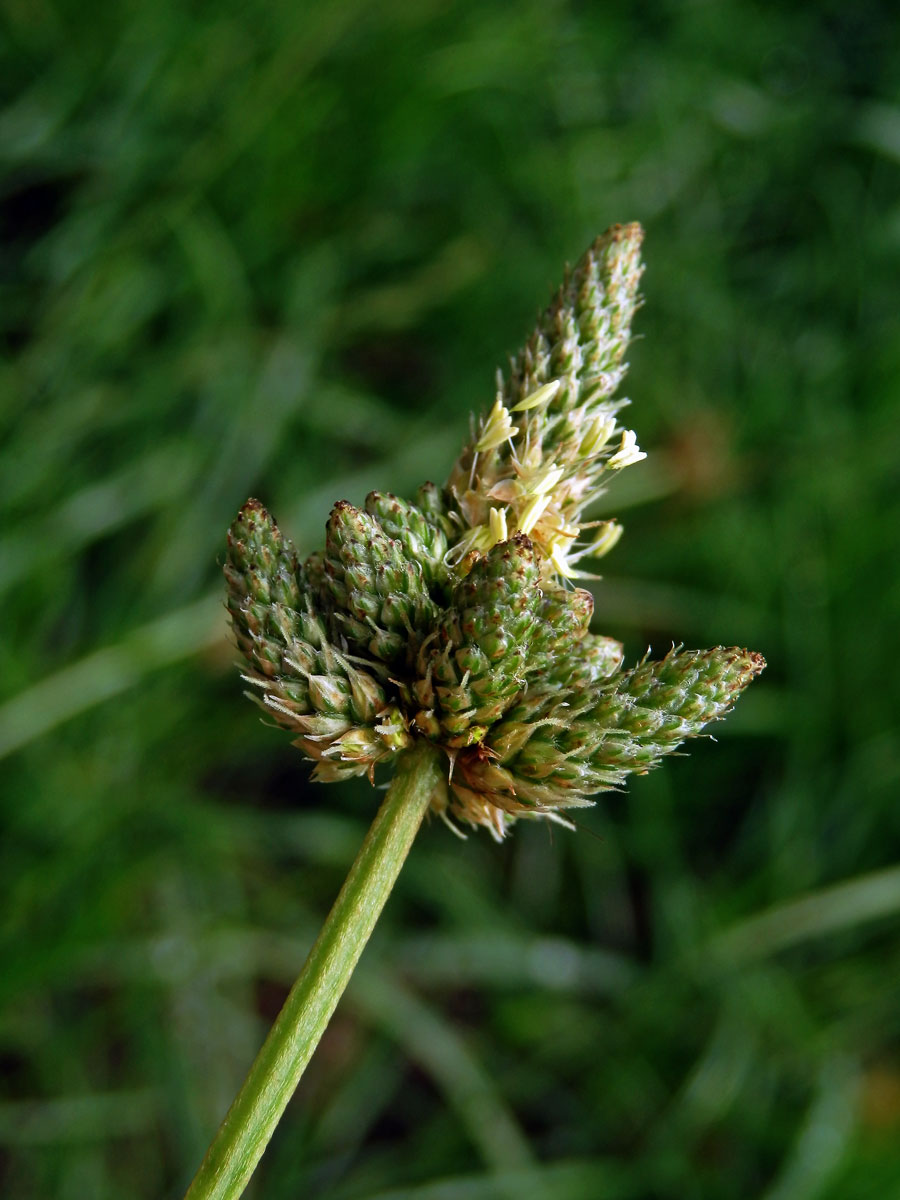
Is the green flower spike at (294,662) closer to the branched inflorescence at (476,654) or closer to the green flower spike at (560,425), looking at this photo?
the branched inflorescence at (476,654)

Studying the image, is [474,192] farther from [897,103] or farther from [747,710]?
[747,710]

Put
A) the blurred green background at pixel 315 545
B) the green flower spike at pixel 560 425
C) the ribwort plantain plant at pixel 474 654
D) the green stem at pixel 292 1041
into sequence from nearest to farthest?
the green stem at pixel 292 1041 → the ribwort plantain plant at pixel 474 654 → the green flower spike at pixel 560 425 → the blurred green background at pixel 315 545

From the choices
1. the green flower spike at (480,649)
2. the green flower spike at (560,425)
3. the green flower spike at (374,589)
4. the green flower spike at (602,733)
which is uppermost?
the green flower spike at (560,425)

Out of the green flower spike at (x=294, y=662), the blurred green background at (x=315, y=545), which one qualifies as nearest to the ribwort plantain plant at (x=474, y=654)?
the green flower spike at (x=294, y=662)

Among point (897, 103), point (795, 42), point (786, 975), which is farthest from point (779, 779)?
point (795, 42)

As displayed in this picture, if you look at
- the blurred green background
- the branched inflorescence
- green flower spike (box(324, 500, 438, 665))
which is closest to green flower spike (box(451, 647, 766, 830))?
the branched inflorescence

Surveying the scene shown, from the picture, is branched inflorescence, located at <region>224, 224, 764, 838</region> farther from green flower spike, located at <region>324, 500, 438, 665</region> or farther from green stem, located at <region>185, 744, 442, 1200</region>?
green stem, located at <region>185, 744, 442, 1200</region>

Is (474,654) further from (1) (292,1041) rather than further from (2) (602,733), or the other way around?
(1) (292,1041)
